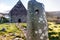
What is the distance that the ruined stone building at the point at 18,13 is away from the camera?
55844mm

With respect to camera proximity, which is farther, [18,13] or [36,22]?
[18,13]

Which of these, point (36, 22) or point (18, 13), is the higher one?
point (18, 13)

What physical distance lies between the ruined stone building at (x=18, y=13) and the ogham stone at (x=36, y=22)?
4185 centimetres

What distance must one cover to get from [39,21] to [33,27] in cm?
48

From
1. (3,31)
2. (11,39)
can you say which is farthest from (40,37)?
(3,31)

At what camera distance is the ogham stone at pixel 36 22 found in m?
13.2

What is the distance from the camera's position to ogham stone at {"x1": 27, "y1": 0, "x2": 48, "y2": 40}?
13.2 meters

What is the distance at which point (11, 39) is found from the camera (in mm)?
29562

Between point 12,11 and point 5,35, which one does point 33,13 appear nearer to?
point 5,35

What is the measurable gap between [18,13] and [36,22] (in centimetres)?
4372

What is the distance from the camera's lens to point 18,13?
5681cm

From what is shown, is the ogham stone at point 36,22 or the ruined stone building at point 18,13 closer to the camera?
the ogham stone at point 36,22

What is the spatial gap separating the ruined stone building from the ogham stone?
137 feet

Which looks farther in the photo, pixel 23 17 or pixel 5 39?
pixel 23 17
